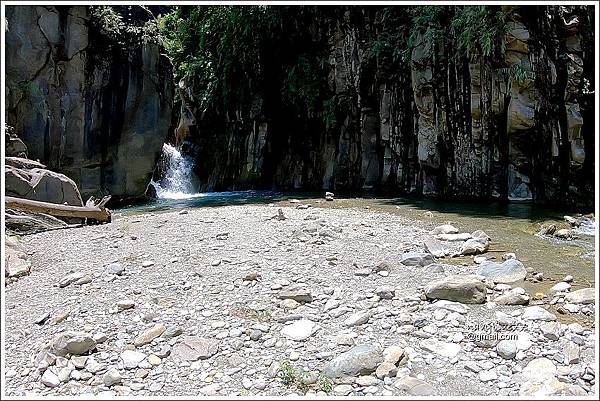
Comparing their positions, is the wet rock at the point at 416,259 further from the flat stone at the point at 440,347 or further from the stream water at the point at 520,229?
the flat stone at the point at 440,347

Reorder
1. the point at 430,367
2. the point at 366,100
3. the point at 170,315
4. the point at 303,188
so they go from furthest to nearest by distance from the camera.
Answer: the point at 303,188, the point at 366,100, the point at 170,315, the point at 430,367

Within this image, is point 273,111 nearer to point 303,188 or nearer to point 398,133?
point 303,188

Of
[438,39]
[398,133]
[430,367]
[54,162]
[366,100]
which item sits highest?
[438,39]

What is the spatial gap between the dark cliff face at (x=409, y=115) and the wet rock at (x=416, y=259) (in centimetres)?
1139

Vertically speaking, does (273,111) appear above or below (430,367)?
above

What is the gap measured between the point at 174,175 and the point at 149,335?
23.2 metres

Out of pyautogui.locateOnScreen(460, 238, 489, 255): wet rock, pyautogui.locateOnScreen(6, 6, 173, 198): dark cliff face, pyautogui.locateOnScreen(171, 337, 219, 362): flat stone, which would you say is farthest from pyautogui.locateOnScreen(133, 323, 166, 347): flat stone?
pyautogui.locateOnScreen(6, 6, 173, 198): dark cliff face

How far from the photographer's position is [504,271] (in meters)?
6.17

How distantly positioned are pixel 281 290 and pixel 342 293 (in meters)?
0.69

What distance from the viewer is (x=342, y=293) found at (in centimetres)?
528

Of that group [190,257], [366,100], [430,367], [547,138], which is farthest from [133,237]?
[366,100]

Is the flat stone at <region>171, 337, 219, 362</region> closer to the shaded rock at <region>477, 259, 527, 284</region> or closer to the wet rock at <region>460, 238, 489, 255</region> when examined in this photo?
the shaded rock at <region>477, 259, 527, 284</region>

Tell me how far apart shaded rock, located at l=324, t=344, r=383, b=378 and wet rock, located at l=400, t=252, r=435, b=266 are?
2.76 m

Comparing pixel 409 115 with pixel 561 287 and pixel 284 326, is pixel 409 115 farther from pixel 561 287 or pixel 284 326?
pixel 284 326
